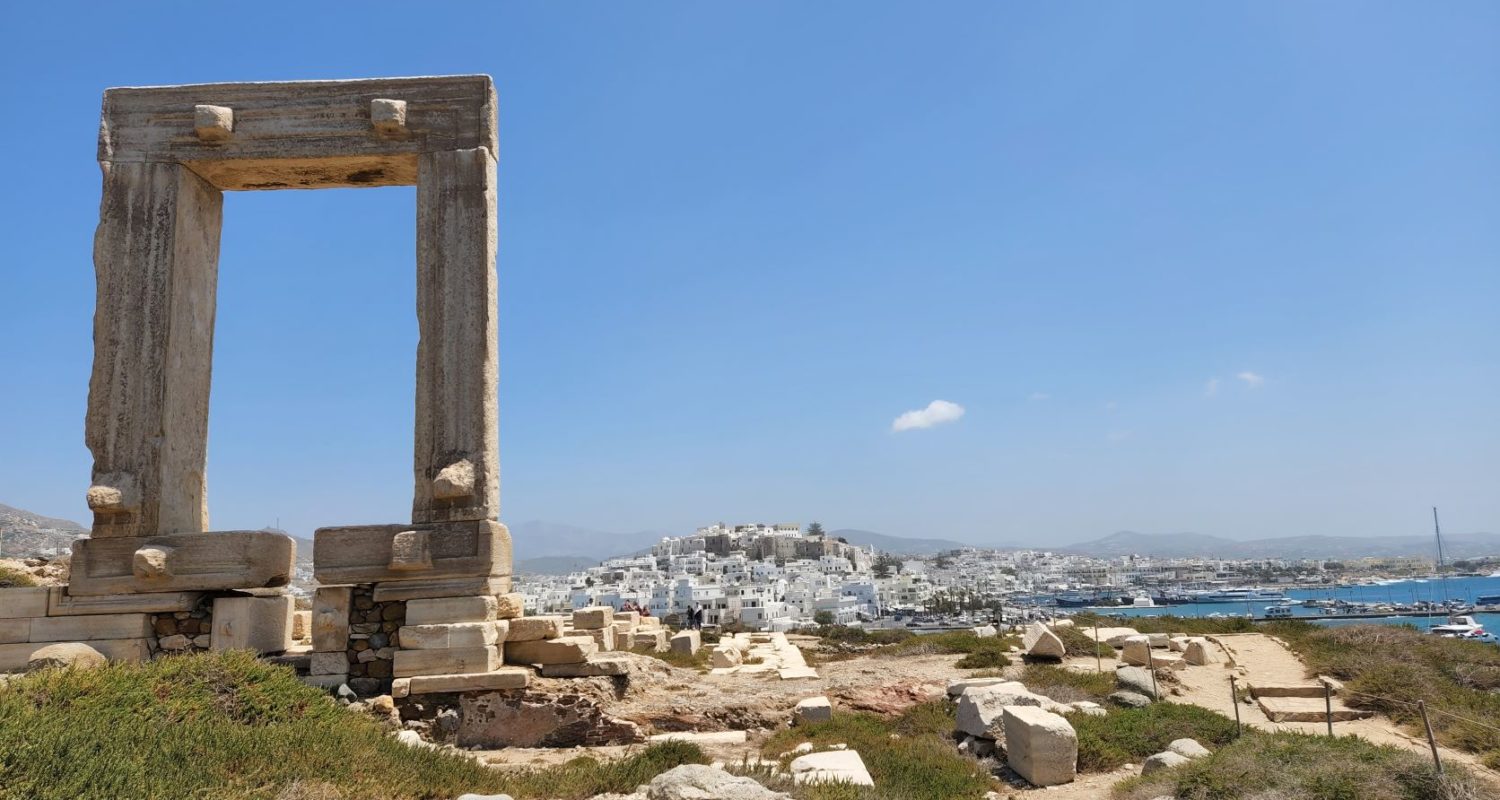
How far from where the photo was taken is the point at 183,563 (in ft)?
29.3

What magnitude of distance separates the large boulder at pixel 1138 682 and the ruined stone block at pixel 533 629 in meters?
7.66

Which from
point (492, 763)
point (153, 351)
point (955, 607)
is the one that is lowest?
point (955, 607)

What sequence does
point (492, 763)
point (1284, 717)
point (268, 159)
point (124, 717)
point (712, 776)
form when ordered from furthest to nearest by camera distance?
1. point (1284, 717)
2. point (268, 159)
3. point (492, 763)
4. point (124, 717)
5. point (712, 776)

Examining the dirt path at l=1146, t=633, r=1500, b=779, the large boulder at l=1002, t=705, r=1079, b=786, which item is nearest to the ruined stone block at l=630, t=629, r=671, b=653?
the dirt path at l=1146, t=633, r=1500, b=779

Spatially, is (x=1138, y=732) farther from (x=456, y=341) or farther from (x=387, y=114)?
(x=387, y=114)

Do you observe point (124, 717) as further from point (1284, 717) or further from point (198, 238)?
point (1284, 717)

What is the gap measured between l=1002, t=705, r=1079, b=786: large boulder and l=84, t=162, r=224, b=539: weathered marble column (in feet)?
28.8

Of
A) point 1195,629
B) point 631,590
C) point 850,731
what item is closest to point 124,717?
point 850,731

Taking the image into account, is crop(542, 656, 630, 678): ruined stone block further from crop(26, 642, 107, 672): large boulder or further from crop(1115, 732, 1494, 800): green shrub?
crop(1115, 732, 1494, 800): green shrub

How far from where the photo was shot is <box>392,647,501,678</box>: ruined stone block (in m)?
8.70

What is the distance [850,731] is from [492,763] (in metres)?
3.52

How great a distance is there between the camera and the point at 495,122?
9.91 metres

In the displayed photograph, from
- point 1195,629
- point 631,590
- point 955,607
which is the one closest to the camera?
point 1195,629

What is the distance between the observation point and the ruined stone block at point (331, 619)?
8938 mm
